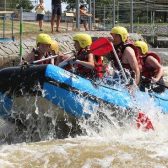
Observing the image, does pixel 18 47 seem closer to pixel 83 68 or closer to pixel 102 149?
pixel 83 68

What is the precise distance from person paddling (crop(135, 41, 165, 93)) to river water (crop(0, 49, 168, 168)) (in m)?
0.47

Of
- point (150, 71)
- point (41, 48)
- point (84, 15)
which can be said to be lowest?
point (150, 71)

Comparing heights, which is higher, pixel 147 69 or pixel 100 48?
pixel 100 48

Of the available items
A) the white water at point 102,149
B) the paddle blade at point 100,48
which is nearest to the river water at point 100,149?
the white water at point 102,149

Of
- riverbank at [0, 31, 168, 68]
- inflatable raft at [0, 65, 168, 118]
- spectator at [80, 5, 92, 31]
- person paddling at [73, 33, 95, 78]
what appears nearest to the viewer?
inflatable raft at [0, 65, 168, 118]

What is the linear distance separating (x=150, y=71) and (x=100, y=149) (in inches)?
85.6


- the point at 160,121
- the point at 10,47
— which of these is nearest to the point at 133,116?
the point at 160,121

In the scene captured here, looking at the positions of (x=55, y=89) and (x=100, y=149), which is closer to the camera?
(x=100, y=149)

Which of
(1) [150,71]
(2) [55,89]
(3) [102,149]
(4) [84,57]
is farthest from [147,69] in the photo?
Result: (3) [102,149]

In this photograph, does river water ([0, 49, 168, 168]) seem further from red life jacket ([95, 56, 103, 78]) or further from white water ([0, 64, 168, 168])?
red life jacket ([95, 56, 103, 78])

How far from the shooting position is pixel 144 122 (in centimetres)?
711

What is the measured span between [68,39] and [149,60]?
24.9ft

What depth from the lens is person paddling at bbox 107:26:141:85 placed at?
7.38 metres

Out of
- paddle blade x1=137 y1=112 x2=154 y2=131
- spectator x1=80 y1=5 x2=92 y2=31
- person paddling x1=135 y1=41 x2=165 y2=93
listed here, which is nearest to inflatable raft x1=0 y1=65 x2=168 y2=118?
paddle blade x1=137 y1=112 x2=154 y2=131
